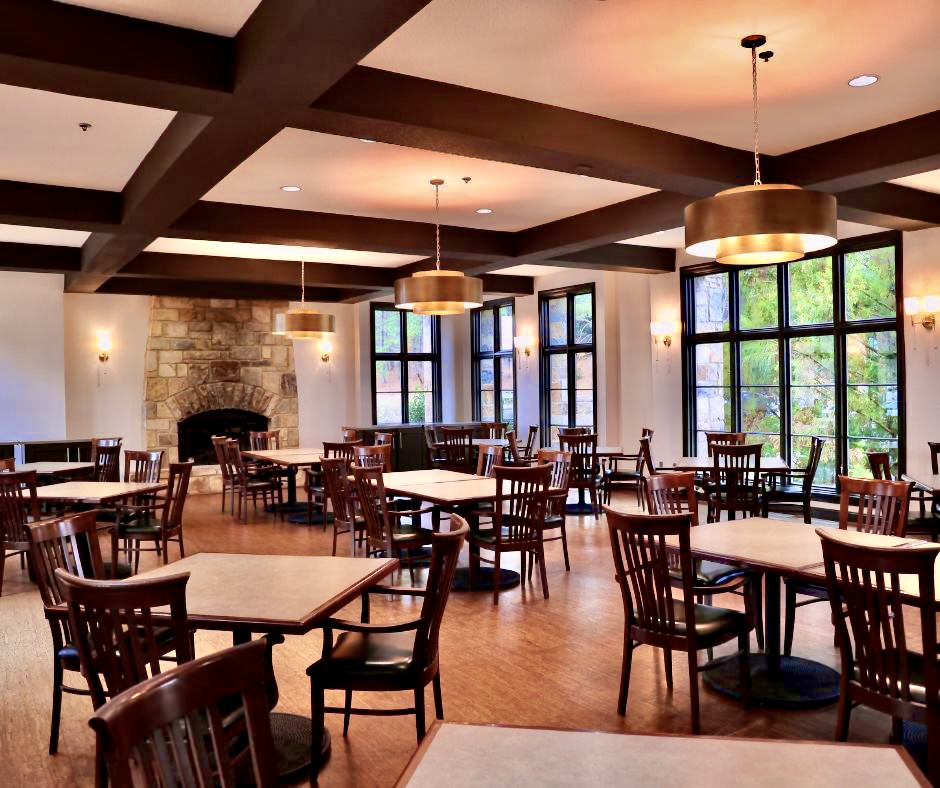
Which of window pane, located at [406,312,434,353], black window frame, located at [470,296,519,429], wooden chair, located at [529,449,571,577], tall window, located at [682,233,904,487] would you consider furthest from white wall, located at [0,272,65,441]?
tall window, located at [682,233,904,487]

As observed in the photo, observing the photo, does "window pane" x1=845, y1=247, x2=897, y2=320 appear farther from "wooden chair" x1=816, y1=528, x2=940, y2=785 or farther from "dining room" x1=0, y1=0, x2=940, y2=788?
"wooden chair" x1=816, y1=528, x2=940, y2=785

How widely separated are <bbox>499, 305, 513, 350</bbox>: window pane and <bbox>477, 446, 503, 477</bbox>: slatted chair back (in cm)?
612

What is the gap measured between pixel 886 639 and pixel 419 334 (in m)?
11.9

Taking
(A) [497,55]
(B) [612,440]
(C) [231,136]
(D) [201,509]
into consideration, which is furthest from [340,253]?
(A) [497,55]

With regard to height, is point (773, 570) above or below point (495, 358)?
below

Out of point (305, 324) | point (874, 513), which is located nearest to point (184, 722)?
point (874, 513)

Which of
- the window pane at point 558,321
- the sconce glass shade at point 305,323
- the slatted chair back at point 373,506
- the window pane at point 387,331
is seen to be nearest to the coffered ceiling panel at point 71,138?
the slatted chair back at point 373,506

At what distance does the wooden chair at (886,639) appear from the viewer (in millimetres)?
2631

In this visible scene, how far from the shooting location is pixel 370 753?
132 inches

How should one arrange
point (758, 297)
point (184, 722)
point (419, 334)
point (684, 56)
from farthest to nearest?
point (419, 334), point (758, 297), point (684, 56), point (184, 722)

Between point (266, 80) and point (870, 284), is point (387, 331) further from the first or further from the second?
point (266, 80)

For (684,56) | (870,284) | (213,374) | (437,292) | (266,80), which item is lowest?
(213,374)

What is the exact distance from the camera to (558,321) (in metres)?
12.5

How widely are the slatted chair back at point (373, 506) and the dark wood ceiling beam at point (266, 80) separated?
2.11 meters
